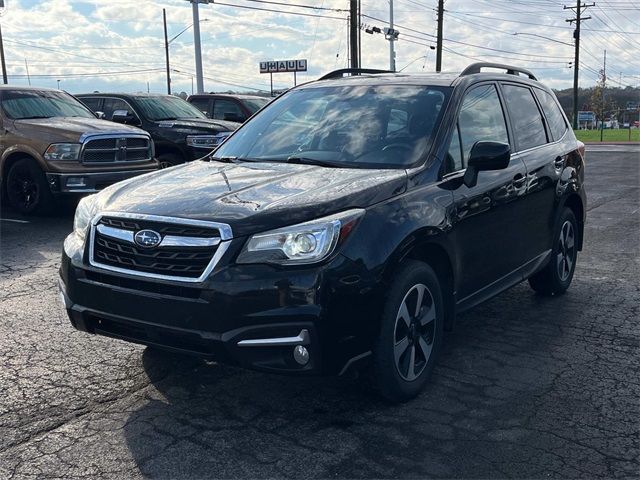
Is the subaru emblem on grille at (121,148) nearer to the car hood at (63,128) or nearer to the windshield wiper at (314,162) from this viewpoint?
the car hood at (63,128)

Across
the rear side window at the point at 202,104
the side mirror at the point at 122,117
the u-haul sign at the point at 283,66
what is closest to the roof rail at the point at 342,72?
the side mirror at the point at 122,117

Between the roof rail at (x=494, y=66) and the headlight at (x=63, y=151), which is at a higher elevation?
the roof rail at (x=494, y=66)

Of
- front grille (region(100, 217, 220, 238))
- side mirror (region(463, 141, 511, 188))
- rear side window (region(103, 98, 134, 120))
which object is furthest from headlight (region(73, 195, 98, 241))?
rear side window (region(103, 98, 134, 120))

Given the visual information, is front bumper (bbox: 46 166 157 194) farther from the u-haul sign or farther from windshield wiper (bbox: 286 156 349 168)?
the u-haul sign

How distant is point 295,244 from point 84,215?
1426mm

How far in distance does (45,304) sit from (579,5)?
65411 mm

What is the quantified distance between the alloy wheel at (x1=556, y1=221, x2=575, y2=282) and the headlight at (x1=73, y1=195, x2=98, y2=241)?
3.84 metres

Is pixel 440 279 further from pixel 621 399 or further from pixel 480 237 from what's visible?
pixel 621 399

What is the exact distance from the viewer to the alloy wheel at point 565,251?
6160mm

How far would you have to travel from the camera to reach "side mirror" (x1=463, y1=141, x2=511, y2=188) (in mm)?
4418

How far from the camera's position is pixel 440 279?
4.37 m

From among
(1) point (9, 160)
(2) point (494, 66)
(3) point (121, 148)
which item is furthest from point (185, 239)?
(1) point (9, 160)

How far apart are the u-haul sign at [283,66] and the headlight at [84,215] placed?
69.4 m

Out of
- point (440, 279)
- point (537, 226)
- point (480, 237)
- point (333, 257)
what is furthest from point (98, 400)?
point (537, 226)
